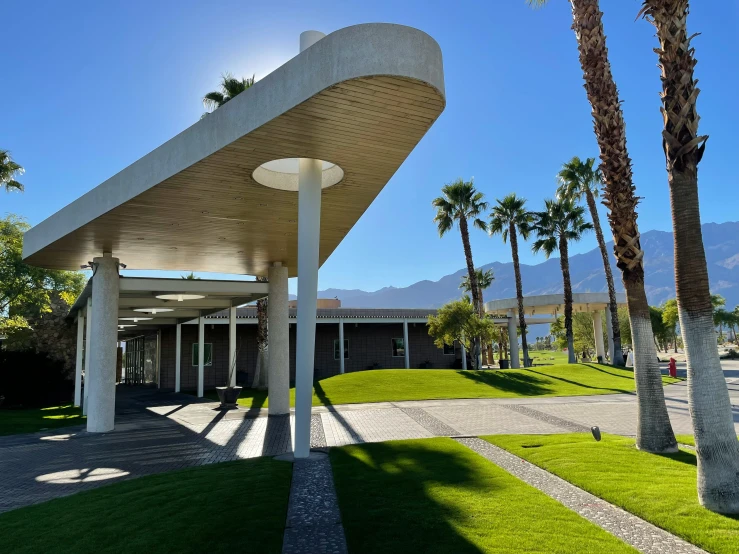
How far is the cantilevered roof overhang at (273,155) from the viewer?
21.1ft

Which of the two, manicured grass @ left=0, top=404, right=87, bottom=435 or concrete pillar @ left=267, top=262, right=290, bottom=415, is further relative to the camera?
concrete pillar @ left=267, top=262, right=290, bottom=415

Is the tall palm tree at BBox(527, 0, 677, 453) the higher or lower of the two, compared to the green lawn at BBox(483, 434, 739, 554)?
higher

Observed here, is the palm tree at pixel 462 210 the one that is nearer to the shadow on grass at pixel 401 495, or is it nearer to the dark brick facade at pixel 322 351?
the dark brick facade at pixel 322 351

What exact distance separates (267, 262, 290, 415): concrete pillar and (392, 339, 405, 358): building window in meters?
19.5

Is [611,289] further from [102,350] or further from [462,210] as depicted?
[102,350]

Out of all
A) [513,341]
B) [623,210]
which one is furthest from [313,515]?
[513,341]

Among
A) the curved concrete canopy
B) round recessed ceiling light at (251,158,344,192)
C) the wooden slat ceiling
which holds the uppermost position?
round recessed ceiling light at (251,158,344,192)

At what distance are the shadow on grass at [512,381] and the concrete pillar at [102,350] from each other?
1564 cm

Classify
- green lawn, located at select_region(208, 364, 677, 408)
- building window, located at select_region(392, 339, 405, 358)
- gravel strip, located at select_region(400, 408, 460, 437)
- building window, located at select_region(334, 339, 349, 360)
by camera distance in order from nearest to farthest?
gravel strip, located at select_region(400, 408, 460, 437) < green lawn, located at select_region(208, 364, 677, 408) < building window, located at select_region(334, 339, 349, 360) < building window, located at select_region(392, 339, 405, 358)

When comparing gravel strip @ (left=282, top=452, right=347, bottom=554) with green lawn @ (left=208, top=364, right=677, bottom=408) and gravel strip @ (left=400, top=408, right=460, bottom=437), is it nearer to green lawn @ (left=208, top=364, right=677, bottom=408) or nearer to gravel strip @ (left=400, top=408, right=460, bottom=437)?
gravel strip @ (left=400, top=408, right=460, bottom=437)

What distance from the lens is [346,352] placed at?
34500 millimetres

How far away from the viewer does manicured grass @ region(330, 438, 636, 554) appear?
15.9ft

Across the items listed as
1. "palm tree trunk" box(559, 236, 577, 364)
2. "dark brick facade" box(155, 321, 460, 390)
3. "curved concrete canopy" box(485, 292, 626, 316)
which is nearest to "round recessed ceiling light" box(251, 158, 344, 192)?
"dark brick facade" box(155, 321, 460, 390)

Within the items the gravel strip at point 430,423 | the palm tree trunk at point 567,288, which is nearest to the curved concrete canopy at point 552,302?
the palm tree trunk at point 567,288
